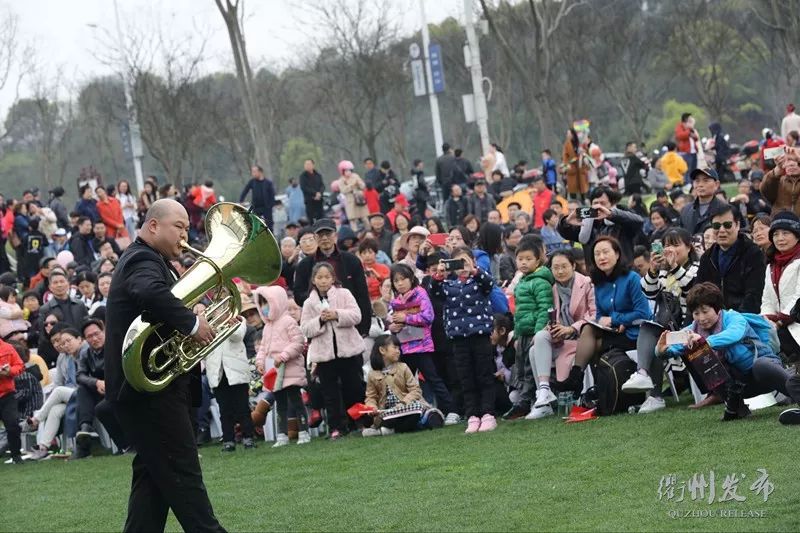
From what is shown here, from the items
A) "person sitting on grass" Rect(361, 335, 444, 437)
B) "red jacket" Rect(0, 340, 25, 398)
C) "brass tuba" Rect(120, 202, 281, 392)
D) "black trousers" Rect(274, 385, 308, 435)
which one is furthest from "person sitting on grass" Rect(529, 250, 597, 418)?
"red jacket" Rect(0, 340, 25, 398)

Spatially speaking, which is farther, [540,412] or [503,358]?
[503,358]

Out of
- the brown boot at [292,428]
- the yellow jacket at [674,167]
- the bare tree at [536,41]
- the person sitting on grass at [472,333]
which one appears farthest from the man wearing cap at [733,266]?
the bare tree at [536,41]

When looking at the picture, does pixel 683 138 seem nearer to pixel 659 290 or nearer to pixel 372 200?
pixel 372 200

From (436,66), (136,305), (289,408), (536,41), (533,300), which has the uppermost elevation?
(536,41)

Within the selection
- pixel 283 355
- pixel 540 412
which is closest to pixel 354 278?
pixel 283 355

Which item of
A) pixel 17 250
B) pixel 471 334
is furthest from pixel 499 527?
pixel 17 250

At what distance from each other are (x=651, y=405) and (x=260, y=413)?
187 inches

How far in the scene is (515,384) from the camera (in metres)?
12.8

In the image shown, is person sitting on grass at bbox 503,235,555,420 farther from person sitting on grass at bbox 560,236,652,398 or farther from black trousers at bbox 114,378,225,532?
black trousers at bbox 114,378,225,532

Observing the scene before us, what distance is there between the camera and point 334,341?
13.1 metres

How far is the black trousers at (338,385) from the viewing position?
13.2 meters

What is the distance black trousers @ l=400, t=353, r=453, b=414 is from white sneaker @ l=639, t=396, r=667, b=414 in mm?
2533

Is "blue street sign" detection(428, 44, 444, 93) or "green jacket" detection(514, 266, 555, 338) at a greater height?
"blue street sign" detection(428, 44, 444, 93)

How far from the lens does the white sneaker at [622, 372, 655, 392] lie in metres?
11.2
